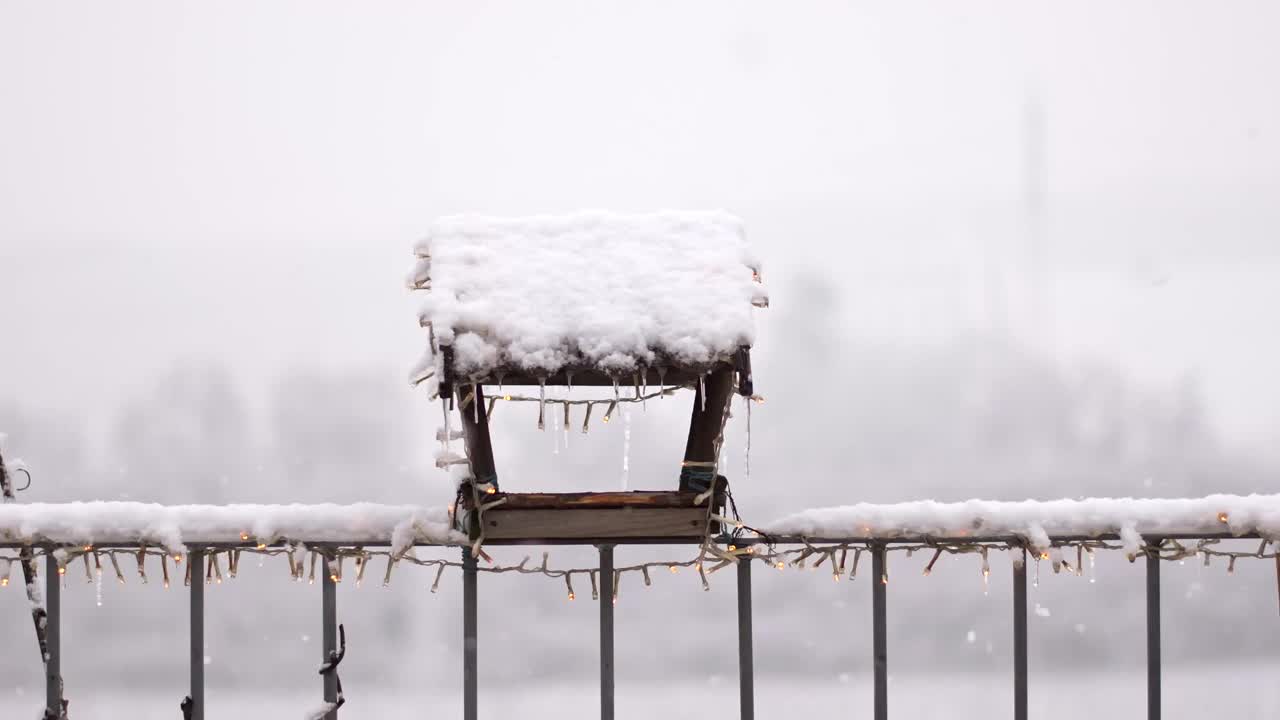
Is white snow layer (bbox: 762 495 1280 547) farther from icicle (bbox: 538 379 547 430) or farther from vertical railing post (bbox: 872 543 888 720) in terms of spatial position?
icicle (bbox: 538 379 547 430)

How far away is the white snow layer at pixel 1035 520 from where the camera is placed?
1.91 meters

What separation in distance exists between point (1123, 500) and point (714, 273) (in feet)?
3.15

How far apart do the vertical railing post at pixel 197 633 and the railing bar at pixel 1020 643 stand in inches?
66.6

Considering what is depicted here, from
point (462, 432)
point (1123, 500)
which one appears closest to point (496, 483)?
point (462, 432)

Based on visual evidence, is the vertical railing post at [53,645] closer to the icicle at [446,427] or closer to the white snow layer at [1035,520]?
the icicle at [446,427]

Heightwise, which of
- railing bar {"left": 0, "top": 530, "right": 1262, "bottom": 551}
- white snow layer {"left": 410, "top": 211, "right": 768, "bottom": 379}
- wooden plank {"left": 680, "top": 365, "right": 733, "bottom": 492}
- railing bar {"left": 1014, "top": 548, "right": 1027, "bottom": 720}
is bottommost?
railing bar {"left": 1014, "top": 548, "right": 1027, "bottom": 720}

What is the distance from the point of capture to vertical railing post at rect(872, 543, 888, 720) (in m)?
1.96

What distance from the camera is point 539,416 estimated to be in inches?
70.8

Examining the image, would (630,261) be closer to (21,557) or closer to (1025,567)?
(1025,567)

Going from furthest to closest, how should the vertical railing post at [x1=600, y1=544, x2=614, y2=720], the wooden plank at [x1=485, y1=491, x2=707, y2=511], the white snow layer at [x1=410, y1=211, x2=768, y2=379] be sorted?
the vertical railing post at [x1=600, y1=544, x2=614, y2=720] → the wooden plank at [x1=485, y1=491, x2=707, y2=511] → the white snow layer at [x1=410, y1=211, x2=768, y2=379]

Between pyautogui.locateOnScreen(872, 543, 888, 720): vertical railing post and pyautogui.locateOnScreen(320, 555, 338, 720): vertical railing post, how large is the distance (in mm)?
1127

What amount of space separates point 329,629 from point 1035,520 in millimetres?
1480

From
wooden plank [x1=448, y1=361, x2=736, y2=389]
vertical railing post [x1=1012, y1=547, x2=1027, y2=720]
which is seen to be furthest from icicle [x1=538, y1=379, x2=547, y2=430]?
vertical railing post [x1=1012, y1=547, x2=1027, y2=720]

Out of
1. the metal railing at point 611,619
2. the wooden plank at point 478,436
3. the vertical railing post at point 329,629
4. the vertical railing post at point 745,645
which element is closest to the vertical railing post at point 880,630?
the metal railing at point 611,619
